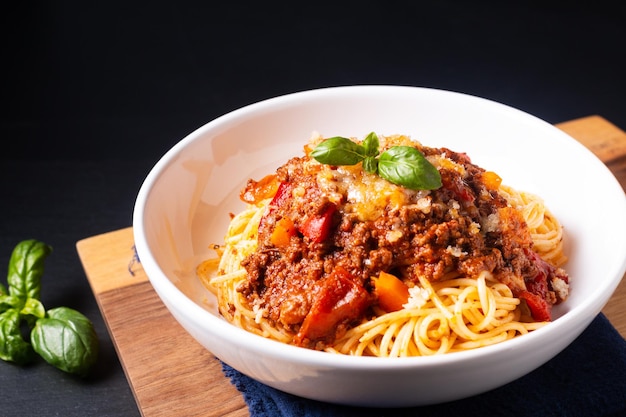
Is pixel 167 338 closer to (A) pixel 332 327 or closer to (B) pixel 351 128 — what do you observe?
(A) pixel 332 327

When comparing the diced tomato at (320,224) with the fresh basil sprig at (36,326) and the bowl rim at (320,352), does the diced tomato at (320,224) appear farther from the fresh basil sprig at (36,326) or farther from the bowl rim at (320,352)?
the fresh basil sprig at (36,326)

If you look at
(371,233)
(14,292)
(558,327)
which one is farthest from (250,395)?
(14,292)

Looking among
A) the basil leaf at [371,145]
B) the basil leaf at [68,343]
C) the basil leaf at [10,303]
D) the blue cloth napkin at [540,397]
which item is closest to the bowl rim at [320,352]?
the blue cloth napkin at [540,397]

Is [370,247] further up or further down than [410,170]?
further down

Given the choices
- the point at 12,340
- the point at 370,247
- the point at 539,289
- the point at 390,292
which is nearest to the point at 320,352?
the point at 390,292

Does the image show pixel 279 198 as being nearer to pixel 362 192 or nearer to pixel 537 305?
pixel 362 192
